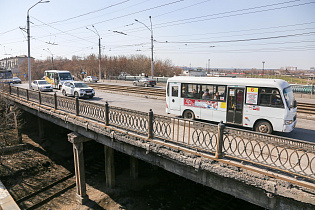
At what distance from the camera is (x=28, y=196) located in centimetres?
1268

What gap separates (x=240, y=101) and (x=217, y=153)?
395 centimetres

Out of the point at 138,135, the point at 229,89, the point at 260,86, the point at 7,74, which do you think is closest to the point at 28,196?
the point at 138,135

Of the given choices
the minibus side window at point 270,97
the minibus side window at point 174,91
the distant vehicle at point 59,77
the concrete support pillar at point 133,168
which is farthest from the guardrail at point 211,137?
the distant vehicle at point 59,77

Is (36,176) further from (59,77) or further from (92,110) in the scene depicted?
(59,77)

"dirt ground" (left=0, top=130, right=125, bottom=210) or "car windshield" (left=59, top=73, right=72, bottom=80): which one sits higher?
"car windshield" (left=59, top=73, right=72, bottom=80)

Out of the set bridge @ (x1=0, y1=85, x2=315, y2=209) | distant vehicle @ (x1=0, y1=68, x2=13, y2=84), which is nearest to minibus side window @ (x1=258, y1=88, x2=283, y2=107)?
bridge @ (x1=0, y1=85, x2=315, y2=209)

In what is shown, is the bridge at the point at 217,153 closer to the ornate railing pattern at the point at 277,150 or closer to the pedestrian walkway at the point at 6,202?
the ornate railing pattern at the point at 277,150

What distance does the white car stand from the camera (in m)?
18.7

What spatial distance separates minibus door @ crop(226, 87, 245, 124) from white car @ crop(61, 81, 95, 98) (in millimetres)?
13276

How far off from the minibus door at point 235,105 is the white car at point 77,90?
13.3m

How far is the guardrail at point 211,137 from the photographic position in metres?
5.08

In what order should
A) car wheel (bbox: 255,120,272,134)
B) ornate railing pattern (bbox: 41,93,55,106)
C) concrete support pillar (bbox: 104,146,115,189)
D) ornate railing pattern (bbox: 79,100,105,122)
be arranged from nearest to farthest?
car wheel (bbox: 255,120,272,134)
ornate railing pattern (bbox: 79,100,105,122)
concrete support pillar (bbox: 104,146,115,189)
ornate railing pattern (bbox: 41,93,55,106)

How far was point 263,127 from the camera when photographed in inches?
329

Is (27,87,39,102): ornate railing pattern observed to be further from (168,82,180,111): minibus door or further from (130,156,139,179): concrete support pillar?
(168,82,180,111): minibus door
